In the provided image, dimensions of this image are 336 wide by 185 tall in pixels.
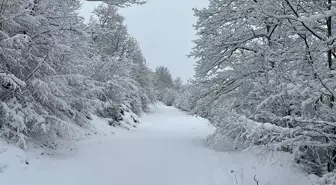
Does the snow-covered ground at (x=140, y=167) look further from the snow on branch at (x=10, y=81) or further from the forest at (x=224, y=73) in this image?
the snow on branch at (x=10, y=81)

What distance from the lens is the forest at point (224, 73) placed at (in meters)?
4.84

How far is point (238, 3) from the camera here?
31.4 ft

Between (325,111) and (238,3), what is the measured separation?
597 cm

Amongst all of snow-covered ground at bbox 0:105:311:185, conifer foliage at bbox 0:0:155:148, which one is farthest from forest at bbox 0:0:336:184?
snow-covered ground at bbox 0:105:311:185

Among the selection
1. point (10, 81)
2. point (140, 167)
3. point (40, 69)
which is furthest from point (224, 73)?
point (10, 81)

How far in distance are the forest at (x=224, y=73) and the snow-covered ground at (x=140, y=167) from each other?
1.47 ft

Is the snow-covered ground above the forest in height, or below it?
below

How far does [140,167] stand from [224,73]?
4361 millimetres

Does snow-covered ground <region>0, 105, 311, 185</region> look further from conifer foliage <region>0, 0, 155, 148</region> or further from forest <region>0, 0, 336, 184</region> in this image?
conifer foliage <region>0, 0, 155, 148</region>

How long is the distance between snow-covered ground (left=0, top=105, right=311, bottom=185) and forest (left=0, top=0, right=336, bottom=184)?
1.47 ft

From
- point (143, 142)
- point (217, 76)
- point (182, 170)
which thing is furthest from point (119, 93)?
point (182, 170)

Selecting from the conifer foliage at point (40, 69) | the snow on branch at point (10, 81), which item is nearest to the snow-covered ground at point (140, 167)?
the conifer foliage at point (40, 69)

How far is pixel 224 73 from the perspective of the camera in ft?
32.5

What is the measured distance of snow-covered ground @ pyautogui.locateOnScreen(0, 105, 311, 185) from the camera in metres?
5.87
